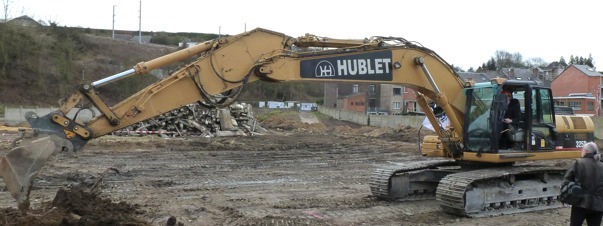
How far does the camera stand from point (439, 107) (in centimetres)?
948

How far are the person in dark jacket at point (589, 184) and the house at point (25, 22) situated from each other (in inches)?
2088

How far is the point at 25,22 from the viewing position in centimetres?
5322

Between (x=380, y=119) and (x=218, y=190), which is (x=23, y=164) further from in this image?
(x=380, y=119)

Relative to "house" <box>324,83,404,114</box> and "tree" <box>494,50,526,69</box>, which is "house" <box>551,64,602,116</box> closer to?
"house" <box>324,83,404,114</box>

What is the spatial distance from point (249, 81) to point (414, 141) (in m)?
19.7

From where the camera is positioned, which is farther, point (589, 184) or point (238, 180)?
point (238, 180)

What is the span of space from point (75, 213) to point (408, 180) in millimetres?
5569

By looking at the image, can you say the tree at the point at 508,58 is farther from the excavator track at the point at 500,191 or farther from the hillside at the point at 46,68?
the excavator track at the point at 500,191

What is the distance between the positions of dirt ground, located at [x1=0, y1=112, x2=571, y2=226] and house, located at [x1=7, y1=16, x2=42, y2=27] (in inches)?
1423

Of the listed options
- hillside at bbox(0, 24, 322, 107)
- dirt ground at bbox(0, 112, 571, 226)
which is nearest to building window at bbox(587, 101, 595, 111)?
hillside at bbox(0, 24, 322, 107)

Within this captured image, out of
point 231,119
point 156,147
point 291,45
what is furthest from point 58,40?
point 291,45

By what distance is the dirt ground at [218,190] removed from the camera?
7336mm

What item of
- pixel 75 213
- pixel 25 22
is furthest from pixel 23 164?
pixel 25 22

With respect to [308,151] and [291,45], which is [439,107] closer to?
[291,45]
